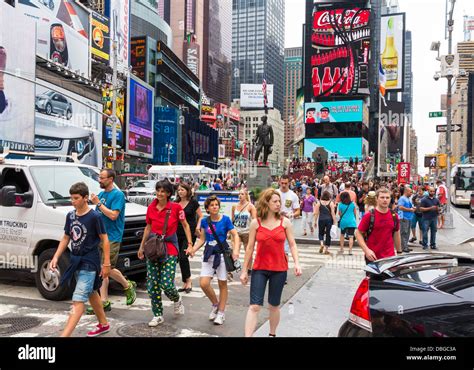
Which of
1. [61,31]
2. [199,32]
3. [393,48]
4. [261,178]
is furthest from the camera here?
[199,32]

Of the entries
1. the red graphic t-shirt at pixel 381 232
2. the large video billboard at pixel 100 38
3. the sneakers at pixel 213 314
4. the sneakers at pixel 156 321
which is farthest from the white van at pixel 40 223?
the large video billboard at pixel 100 38

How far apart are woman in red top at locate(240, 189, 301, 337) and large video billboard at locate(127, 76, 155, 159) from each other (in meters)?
57.8

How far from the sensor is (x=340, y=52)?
90.1 meters

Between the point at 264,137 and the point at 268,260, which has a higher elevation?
the point at 264,137

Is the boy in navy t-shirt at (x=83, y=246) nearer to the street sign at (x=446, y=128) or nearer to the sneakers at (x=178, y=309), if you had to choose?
the sneakers at (x=178, y=309)

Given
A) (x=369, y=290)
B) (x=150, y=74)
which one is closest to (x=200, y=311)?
(x=369, y=290)

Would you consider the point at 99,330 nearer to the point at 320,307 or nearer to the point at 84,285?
the point at 84,285

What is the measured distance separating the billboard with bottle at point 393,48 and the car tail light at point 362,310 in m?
101

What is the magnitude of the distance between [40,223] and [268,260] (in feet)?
12.9

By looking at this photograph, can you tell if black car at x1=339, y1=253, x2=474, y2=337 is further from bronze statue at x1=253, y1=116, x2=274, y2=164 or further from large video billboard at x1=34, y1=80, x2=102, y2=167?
large video billboard at x1=34, y1=80, x2=102, y2=167

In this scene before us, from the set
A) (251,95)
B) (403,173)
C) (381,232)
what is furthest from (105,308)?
(251,95)

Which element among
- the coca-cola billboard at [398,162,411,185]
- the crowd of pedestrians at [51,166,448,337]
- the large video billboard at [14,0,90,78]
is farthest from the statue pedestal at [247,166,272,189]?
the large video billboard at [14,0,90,78]

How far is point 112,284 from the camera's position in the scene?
7820 millimetres
